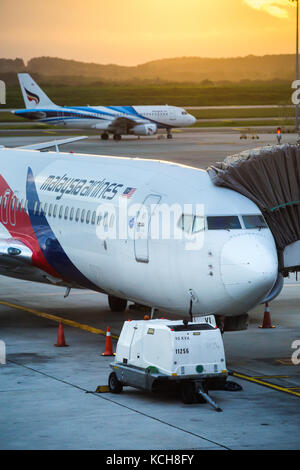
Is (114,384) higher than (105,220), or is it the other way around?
(105,220)

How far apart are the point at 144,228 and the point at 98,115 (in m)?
94.3

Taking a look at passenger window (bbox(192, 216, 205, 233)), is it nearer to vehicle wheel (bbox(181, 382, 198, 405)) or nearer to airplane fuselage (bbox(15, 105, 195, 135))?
vehicle wheel (bbox(181, 382, 198, 405))

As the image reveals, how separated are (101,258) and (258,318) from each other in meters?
6.35

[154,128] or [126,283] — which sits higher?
[154,128]

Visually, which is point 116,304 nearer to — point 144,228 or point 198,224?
point 144,228

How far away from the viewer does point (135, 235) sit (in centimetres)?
2323

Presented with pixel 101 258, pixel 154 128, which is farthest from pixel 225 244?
pixel 154 128

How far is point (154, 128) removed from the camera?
11325cm

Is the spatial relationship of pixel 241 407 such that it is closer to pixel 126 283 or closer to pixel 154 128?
pixel 126 283

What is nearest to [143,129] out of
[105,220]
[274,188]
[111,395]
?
[105,220]

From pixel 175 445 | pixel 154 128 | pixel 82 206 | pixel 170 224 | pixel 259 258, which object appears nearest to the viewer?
pixel 175 445

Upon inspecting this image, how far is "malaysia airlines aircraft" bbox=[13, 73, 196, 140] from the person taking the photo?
376 ft

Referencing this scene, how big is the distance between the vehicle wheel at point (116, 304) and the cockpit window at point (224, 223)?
905 centimetres

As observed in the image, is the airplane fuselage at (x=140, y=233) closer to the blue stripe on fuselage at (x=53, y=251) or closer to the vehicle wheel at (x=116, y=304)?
the blue stripe on fuselage at (x=53, y=251)
